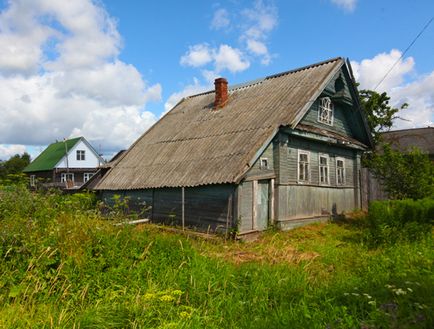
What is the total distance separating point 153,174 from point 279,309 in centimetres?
1015

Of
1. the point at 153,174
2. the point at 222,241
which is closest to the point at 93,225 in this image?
the point at 222,241

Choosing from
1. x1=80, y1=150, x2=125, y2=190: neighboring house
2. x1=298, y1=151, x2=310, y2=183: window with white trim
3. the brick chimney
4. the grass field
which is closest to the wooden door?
x1=298, y1=151, x2=310, y2=183: window with white trim

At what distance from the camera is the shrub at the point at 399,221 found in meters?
8.55

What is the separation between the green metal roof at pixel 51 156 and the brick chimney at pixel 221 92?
3168 centimetres

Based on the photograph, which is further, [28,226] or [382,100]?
[382,100]

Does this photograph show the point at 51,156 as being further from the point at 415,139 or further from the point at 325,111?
the point at 415,139

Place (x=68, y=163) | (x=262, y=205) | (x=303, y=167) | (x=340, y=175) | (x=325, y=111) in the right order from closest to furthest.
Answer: (x=262, y=205)
(x=303, y=167)
(x=325, y=111)
(x=340, y=175)
(x=68, y=163)

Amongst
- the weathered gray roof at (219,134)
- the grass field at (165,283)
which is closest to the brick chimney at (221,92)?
the weathered gray roof at (219,134)

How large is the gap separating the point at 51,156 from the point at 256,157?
134ft

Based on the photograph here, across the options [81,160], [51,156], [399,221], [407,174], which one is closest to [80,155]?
[81,160]

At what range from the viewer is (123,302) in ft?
14.6

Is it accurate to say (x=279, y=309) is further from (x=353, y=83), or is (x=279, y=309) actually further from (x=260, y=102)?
(x=353, y=83)

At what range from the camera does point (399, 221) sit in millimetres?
9445

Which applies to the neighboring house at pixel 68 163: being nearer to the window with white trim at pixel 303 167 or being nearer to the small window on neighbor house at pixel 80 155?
the small window on neighbor house at pixel 80 155
